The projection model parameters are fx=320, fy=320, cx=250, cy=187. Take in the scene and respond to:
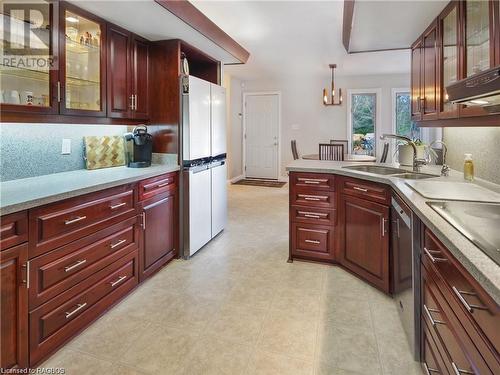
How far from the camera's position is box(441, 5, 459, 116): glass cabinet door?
79.2 inches

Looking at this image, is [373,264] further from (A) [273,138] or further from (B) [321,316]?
(A) [273,138]

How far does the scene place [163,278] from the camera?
274cm

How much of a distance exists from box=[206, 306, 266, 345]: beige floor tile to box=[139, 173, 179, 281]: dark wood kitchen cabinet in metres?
0.82

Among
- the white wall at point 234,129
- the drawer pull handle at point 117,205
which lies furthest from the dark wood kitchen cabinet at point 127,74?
the white wall at point 234,129

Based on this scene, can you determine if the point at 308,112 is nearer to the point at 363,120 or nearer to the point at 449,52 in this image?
the point at 363,120

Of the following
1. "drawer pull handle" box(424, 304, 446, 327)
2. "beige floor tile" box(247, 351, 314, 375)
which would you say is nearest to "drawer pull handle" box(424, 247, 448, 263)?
"drawer pull handle" box(424, 304, 446, 327)

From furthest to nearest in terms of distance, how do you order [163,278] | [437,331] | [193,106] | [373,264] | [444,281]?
[193,106] < [163,278] < [373,264] < [437,331] < [444,281]

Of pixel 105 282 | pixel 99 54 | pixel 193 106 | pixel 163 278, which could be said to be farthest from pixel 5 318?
pixel 193 106

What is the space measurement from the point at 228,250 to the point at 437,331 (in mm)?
2325

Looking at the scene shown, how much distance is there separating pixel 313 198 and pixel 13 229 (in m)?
2.22

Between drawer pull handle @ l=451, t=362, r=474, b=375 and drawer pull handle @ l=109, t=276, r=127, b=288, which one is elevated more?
drawer pull handle @ l=451, t=362, r=474, b=375

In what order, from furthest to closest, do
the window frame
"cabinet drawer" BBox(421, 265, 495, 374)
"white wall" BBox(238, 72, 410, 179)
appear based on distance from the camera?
"white wall" BBox(238, 72, 410, 179), the window frame, "cabinet drawer" BBox(421, 265, 495, 374)

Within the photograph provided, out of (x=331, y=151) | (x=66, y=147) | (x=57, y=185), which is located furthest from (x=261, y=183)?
(x=57, y=185)

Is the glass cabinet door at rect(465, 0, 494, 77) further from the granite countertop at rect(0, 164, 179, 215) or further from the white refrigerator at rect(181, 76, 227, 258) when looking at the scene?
the granite countertop at rect(0, 164, 179, 215)
